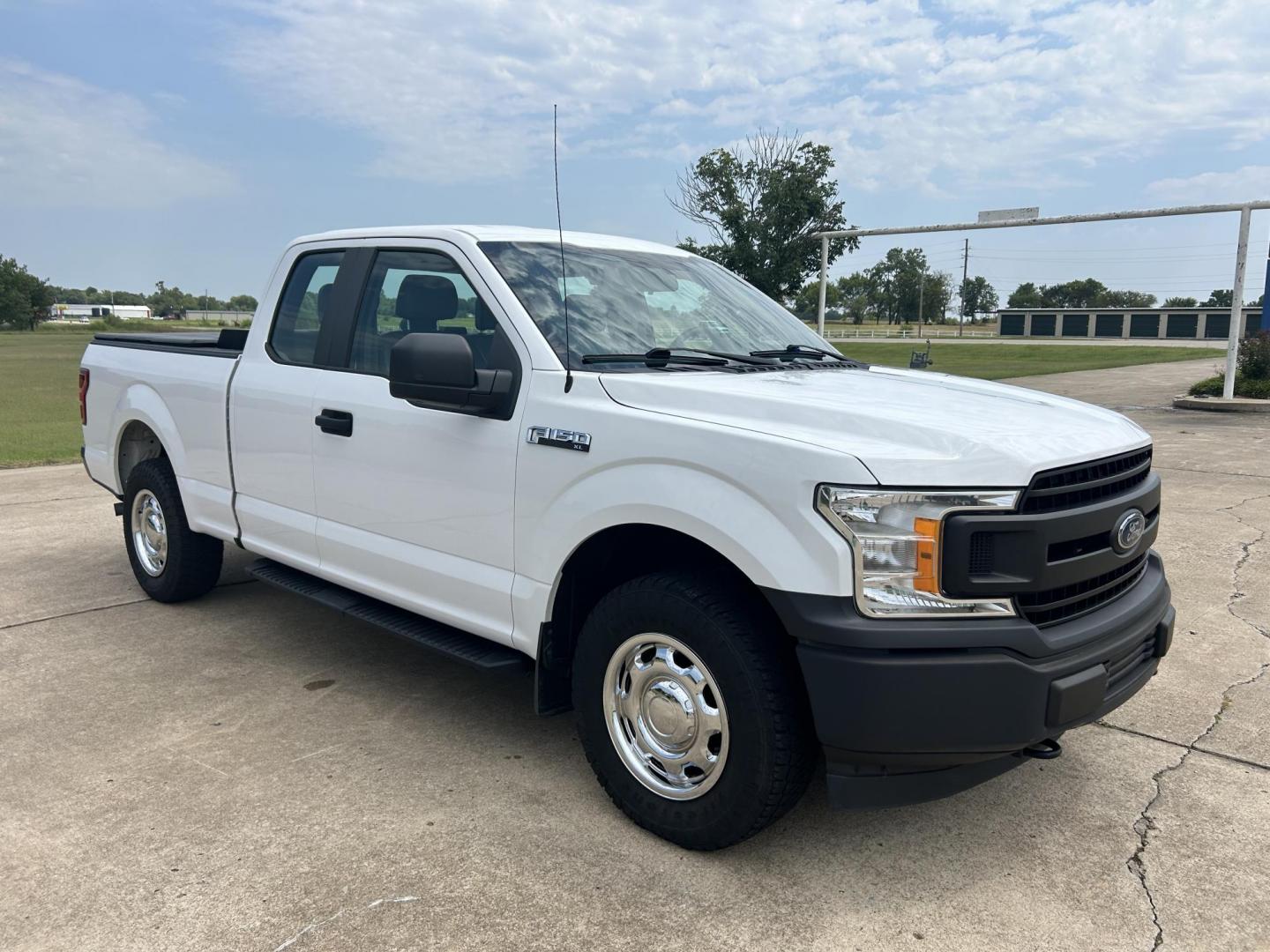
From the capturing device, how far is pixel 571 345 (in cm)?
347

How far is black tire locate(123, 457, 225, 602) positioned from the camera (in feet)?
17.5

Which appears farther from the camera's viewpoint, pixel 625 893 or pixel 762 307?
pixel 762 307

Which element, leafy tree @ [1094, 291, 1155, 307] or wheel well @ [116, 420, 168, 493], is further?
leafy tree @ [1094, 291, 1155, 307]

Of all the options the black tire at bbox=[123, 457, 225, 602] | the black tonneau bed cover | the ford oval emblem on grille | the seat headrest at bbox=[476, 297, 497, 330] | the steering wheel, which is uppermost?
the seat headrest at bbox=[476, 297, 497, 330]

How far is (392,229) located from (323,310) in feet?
1.66

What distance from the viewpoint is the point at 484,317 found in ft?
12.1

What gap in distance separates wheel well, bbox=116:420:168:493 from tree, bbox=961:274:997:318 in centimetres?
11417

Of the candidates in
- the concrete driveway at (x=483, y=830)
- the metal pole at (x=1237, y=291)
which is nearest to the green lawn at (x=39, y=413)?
the concrete driveway at (x=483, y=830)

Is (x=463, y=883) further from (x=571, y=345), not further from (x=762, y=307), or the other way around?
(x=762, y=307)

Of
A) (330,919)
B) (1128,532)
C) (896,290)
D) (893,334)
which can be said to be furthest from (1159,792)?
(896,290)

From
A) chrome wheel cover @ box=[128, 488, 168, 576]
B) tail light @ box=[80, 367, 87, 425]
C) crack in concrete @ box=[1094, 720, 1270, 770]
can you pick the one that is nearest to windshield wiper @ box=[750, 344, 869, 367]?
crack in concrete @ box=[1094, 720, 1270, 770]

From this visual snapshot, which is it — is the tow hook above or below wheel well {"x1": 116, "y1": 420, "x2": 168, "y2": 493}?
below

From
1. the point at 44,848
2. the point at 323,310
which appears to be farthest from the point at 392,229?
the point at 44,848

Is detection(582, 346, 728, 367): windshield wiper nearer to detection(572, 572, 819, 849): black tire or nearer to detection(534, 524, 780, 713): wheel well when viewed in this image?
detection(534, 524, 780, 713): wheel well
